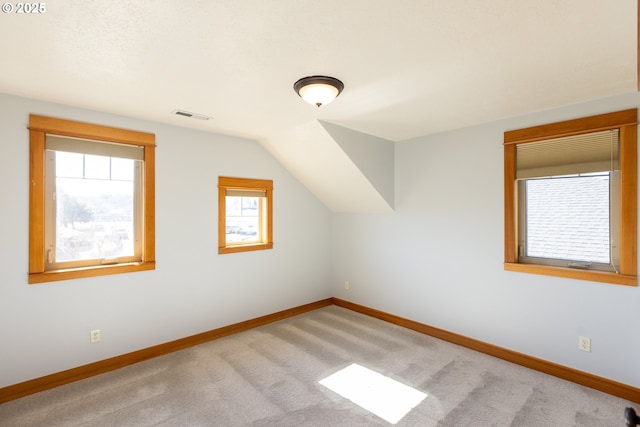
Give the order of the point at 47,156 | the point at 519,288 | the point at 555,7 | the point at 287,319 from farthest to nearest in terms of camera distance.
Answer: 1. the point at 287,319
2. the point at 519,288
3. the point at 47,156
4. the point at 555,7

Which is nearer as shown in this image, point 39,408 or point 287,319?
point 39,408

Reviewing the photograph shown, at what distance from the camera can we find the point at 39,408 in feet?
7.86

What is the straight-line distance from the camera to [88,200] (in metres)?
2.98

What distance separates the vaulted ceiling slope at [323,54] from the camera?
4.96ft

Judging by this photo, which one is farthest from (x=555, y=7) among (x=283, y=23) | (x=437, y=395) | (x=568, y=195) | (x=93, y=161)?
(x=93, y=161)

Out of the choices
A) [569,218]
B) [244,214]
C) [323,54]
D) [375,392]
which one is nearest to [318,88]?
[323,54]

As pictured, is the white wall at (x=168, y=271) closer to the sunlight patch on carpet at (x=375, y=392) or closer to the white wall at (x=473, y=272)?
the white wall at (x=473, y=272)

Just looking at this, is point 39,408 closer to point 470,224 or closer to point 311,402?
point 311,402

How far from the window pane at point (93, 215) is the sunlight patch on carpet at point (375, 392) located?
2457 millimetres

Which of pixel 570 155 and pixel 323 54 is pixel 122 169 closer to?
pixel 323 54

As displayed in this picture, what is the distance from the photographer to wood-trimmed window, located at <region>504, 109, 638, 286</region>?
8.29 ft

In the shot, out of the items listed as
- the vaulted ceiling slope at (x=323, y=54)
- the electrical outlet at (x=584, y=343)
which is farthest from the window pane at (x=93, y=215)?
the electrical outlet at (x=584, y=343)

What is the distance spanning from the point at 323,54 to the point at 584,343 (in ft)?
10.6

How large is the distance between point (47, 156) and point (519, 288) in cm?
459
